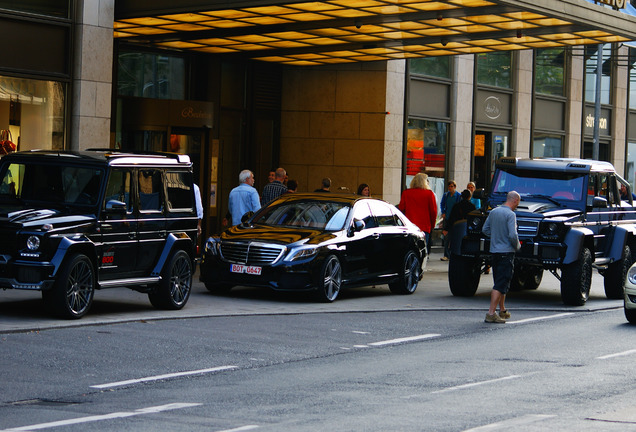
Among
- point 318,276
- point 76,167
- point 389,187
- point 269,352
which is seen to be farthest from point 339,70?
point 269,352

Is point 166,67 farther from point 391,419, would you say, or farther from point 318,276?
point 391,419

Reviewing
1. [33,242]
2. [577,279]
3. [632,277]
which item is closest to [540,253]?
[577,279]

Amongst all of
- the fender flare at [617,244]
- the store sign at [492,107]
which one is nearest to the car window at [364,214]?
the fender flare at [617,244]

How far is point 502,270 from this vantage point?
1518 cm

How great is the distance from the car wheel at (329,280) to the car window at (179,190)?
218 centimetres

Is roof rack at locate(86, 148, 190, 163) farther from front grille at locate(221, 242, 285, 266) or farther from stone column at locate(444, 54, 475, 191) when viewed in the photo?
stone column at locate(444, 54, 475, 191)

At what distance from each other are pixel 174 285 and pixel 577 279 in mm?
6363

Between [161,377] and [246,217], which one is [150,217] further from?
[161,377]

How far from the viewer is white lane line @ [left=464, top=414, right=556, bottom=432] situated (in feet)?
25.5

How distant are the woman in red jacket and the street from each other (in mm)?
5491

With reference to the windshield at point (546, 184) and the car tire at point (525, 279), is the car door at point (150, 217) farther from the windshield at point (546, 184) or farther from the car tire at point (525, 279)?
the car tire at point (525, 279)

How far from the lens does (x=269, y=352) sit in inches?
464

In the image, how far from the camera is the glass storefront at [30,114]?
63.5ft

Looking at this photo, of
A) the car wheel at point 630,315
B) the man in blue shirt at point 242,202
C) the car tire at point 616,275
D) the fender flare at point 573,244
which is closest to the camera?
the car wheel at point 630,315
